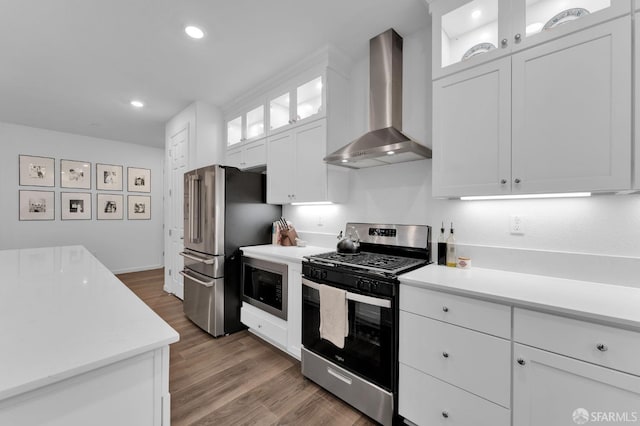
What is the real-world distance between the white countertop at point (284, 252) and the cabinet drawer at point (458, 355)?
3.44 ft

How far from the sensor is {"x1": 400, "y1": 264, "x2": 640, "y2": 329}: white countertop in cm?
109

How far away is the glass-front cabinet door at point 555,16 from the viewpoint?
50.2 inches

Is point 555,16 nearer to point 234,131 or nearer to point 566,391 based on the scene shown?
point 566,391

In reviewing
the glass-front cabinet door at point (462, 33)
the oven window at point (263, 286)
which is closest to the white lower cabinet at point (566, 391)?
the glass-front cabinet door at point (462, 33)

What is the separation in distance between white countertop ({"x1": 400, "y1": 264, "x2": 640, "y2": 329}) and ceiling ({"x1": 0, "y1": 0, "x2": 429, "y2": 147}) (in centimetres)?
193

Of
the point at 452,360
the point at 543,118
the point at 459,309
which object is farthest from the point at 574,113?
the point at 452,360

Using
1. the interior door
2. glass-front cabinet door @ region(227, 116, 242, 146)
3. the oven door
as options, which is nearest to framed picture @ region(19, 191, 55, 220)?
the interior door

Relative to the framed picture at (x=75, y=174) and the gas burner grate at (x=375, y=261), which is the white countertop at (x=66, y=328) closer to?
the gas burner grate at (x=375, y=261)

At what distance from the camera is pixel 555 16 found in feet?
4.74

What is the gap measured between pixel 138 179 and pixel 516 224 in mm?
6779

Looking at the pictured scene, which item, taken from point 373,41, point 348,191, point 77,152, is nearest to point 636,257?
point 348,191

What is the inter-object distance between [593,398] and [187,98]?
4370mm

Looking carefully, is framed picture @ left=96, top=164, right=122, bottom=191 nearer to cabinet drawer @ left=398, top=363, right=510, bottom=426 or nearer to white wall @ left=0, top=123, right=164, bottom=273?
white wall @ left=0, top=123, right=164, bottom=273

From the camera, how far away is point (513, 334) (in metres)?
1.26
